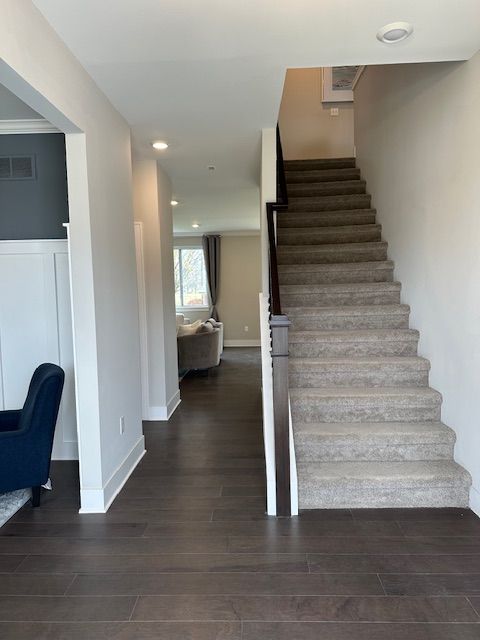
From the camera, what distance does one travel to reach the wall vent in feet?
10.2

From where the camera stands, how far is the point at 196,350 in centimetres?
657

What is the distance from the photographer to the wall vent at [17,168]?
3.11 m

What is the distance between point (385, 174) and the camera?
162 inches

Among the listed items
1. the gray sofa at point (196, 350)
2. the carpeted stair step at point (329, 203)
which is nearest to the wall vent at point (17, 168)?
the carpeted stair step at point (329, 203)

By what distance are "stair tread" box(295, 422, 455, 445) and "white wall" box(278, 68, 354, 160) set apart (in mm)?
4874

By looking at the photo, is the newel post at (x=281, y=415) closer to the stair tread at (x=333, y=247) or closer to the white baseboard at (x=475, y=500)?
the white baseboard at (x=475, y=500)

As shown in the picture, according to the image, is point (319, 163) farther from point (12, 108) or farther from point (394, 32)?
point (12, 108)

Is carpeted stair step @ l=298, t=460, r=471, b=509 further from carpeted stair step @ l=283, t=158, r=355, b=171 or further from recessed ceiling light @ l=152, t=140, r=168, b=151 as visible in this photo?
carpeted stair step @ l=283, t=158, r=355, b=171

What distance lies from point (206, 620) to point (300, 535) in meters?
0.74

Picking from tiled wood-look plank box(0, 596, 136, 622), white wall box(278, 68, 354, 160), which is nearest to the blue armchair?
tiled wood-look plank box(0, 596, 136, 622)

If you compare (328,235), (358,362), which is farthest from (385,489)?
(328,235)

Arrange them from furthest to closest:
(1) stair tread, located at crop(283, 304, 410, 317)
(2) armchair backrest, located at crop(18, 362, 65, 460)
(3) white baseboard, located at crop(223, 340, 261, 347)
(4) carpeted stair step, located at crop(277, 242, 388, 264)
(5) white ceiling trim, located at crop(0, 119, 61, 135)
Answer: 1. (3) white baseboard, located at crop(223, 340, 261, 347)
2. (4) carpeted stair step, located at crop(277, 242, 388, 264)
3. (1) stair tread, located at crop(283, 304, 410, 317)
4. (5) white ceiling trim, located at crop(0, 119, 61, 135)
5. (2) armchair backrest, located at crop(18, 362, 65, 460)

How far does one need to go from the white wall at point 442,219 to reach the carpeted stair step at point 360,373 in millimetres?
126

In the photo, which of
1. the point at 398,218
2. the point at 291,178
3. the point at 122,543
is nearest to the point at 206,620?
the point at 122,543
